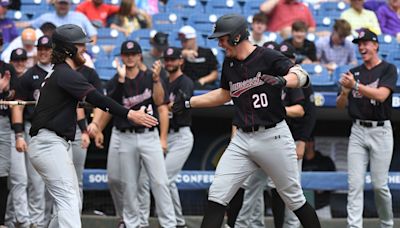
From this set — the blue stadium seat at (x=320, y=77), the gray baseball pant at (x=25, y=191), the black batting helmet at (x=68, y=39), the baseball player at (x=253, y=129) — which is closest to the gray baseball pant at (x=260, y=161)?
the baseball player at (x=253, y=129)

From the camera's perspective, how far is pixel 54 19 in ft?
35.8

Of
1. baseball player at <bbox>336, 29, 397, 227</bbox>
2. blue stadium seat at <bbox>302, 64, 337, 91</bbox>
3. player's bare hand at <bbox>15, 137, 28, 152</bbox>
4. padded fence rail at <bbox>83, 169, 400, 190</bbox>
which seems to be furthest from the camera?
blue stadium seat at <bbox>302, 64, 337, 91</bbox>

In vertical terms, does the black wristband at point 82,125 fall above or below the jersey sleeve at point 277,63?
below

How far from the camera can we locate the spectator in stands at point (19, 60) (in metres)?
8.77

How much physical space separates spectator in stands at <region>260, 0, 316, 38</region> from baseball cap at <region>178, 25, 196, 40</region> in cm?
156

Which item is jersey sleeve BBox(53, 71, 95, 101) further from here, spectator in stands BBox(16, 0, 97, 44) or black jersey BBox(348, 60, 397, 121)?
spectator in stands BBox(16, 0, 97, 44)

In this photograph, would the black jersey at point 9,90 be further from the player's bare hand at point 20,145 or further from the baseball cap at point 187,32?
the baseball cap at point 187,32

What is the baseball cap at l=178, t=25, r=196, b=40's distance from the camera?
1012 centimetres

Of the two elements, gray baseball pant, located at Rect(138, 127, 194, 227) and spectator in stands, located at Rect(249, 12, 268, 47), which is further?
spectator in stands, located at Rect(249, 12, 268, 47)

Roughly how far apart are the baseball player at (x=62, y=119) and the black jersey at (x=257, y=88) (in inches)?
26.4

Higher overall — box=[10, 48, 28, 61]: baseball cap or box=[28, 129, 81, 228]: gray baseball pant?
box=[10, 48, 28, 61]: baseball cap

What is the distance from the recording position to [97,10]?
11641mm

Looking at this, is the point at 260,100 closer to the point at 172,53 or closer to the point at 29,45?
the point at 172,53

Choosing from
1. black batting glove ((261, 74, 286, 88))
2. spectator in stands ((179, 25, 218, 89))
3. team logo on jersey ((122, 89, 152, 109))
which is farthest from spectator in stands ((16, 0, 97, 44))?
black batting glove ((261, 74, 286, 88))
